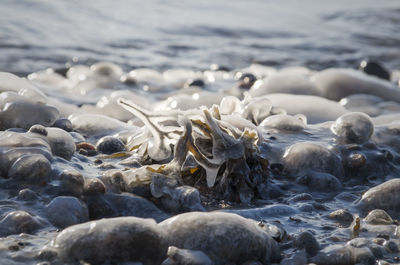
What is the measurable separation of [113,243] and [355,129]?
65.8 inches

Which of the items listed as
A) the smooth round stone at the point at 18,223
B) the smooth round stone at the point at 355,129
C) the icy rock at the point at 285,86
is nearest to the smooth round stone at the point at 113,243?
the smooth round stone at the point at 18,223

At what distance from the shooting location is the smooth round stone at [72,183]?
78.9 inches

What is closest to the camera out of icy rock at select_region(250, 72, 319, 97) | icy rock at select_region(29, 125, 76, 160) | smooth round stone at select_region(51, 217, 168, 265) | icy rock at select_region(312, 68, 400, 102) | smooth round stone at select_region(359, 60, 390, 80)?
smooth round stone at select_region(51, 217, 168, 265)

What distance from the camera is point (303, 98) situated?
402cm

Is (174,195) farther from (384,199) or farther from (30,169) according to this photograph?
(384,199)

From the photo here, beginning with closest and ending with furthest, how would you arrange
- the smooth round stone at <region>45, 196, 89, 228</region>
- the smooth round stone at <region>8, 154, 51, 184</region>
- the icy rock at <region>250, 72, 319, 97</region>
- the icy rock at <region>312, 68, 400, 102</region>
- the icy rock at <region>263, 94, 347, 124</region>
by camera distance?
1. the smooth round stone at <region>45, 196, 89, 228</region>
2. the smooth round stone at <region>8, 154, 51, 184</region>
3. the icy rock at <region>263, 94, 347, 124</region>
4. the icy rock at <region>250, 72, 319, 97</region>
5. the icy rock at <region>312, 68, 400, 102</region>

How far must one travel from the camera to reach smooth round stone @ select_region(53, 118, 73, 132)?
289 centimetres

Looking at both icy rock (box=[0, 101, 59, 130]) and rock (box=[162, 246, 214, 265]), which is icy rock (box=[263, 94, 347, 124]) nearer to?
icy rock (box=[0, 101, 59, 130])

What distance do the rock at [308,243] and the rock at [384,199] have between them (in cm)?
45

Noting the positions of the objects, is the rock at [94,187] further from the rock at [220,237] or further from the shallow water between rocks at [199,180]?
the rock at [220,237]

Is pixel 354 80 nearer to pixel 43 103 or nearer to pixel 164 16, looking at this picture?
pixel 43 103

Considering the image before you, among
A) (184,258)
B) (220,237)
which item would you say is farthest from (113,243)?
(220,237)

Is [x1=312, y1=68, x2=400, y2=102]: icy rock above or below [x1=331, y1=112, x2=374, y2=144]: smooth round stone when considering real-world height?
below

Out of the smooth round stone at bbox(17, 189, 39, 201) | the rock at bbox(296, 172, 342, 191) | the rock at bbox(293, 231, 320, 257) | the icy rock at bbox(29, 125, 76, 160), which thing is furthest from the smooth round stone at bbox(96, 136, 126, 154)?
the rock at bbox(293, 231, 320, 257)
